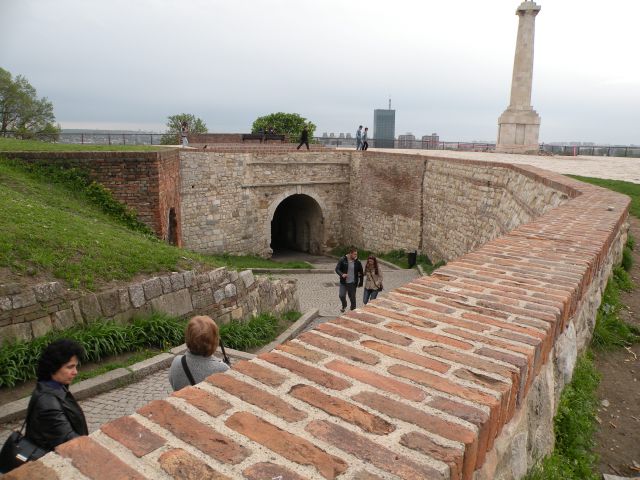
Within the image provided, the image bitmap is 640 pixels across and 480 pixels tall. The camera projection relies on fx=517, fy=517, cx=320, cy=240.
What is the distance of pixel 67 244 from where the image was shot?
7.25 meters

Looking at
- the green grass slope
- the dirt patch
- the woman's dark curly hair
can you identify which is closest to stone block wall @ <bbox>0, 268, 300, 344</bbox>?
the green grass slope

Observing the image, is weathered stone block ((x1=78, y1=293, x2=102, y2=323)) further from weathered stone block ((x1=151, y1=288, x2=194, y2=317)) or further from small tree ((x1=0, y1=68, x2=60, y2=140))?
small tree ((x1=0, y1=68, x2=60, y2=140))

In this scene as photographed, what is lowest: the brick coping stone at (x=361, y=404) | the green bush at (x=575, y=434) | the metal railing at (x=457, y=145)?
the green bush at (x=575, y=434)

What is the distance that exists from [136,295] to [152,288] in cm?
28

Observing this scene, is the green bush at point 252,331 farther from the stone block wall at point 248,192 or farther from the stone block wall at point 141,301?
the stone block wall at point 248,192

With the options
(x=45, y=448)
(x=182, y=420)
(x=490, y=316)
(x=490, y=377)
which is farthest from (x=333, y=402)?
(x=45, y=448)

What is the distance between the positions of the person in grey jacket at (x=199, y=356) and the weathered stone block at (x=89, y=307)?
322cm

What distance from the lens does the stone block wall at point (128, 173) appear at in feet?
39.3

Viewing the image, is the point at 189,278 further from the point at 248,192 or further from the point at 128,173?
the point at 248,192

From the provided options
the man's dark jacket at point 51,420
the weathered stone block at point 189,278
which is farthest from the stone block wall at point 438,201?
the man's dark jacket at point 51,420

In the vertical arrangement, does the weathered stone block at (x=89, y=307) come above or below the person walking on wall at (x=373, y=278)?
above

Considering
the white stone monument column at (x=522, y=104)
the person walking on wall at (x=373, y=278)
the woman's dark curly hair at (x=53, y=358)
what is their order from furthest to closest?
the white stone monument column at (x=522, y=104) → the person walking on wall at (x=373, y=278) → the woman's dark curly hair at (x=53, y=358)

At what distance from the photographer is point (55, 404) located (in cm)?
321

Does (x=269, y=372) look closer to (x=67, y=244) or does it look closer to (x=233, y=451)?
(x=233, y=451)
